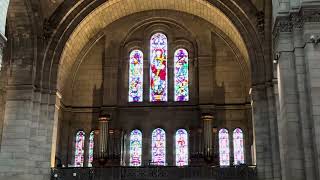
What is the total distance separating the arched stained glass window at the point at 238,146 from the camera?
31906 mm

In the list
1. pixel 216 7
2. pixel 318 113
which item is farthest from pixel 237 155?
pixel 318 113

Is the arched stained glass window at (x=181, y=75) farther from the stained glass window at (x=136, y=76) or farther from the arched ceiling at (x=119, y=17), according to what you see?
the arched ceiling at (x=119, y=17)

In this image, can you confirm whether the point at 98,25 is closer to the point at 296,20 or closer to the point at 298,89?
the point at 296,20

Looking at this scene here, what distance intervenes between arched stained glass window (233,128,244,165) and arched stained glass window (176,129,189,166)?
3016mm

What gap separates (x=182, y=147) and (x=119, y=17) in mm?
9847

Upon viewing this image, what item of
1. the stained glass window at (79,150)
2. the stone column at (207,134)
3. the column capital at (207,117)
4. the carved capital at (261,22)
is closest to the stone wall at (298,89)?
the carved capital at (261,22)

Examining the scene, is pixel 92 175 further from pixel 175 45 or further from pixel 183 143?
pixel 175 45

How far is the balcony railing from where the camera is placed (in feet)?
90.1

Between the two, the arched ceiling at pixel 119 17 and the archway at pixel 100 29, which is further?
the arched ceiling at pixel 119 17

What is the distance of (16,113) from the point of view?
2762 centimetres

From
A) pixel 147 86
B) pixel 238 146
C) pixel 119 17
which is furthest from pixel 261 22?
pixel 119 17

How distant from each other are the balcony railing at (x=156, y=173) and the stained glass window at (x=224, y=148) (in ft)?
13.9

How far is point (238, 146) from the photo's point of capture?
32250mm

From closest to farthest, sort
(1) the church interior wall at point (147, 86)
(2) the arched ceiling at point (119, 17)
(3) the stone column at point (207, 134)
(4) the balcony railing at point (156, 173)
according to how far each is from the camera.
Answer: (4) the balcony railing at point (156, 173) → (3) the stone column at point (207, 134) → (2) the arched ceiling at point (119, 17) → (1) the church interior wall at point (147, 86)
